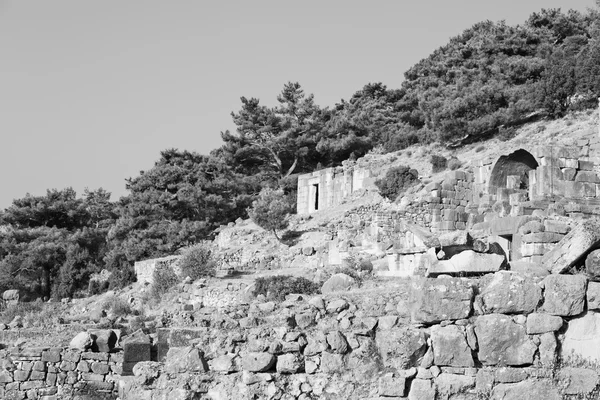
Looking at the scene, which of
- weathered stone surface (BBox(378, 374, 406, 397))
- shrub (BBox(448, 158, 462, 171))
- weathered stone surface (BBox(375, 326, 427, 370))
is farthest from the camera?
shrub (BBox(448, 158, 462, 171))

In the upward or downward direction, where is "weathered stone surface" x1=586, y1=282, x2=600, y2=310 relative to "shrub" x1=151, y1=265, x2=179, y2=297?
downward

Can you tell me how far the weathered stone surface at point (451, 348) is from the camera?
634 cm

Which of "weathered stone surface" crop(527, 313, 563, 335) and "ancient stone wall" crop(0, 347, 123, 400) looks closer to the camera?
"weathered stone surface" crop(527, 313, 563, 335)

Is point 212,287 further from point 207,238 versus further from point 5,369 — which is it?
point 207,238

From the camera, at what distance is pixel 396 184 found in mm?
32844

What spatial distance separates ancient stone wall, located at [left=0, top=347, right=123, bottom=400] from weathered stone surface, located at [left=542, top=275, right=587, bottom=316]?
7.19 m

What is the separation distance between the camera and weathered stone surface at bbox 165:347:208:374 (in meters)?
7.11

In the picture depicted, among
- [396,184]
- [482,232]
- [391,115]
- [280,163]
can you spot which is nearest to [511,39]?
[391,115]

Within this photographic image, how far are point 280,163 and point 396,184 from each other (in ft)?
53.7

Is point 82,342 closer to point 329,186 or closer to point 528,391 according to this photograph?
point 528,391

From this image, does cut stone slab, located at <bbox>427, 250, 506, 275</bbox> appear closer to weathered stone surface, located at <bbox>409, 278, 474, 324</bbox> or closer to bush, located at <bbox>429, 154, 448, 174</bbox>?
weathered stone surface, located at <bbox>409, 278, 474, 324</bbox>

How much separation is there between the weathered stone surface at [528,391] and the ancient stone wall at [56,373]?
691 centimetres

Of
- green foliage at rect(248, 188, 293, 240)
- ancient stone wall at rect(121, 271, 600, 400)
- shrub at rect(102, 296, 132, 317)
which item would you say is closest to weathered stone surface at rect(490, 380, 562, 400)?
ancient stone wall at rect(121, 271, 600, 400)

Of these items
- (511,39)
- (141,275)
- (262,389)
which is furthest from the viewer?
(511,39)
